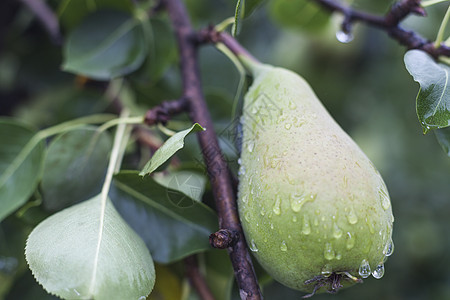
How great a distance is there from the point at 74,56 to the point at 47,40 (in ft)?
1.01

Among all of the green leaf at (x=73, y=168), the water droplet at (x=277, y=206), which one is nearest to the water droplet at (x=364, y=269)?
the water droplet at (x=277, y=206)

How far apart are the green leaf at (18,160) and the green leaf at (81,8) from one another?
289 millimetres

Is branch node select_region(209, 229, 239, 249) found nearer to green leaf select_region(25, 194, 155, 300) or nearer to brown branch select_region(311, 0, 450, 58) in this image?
green leaf select_region(25, 194, 155, 300)

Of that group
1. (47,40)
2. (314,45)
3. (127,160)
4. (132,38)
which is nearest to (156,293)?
(127,160)

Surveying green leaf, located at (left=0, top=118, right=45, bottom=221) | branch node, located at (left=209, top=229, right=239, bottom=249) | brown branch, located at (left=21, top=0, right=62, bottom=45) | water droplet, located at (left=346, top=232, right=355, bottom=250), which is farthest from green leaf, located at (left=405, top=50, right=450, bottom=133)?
brown branch, located at (left=21, top=0, right=62, bottom=45)

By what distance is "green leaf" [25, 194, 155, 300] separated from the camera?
0.51 meters

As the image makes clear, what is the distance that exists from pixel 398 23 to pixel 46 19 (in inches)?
30.6

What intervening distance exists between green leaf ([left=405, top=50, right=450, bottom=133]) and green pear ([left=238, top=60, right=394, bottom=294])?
0.31 feet

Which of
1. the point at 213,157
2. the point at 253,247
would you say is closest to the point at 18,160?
the point at 213,157

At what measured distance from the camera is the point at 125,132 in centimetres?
85

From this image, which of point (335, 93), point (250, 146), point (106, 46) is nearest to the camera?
point (250, 146)

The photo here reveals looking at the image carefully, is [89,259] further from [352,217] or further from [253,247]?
[352,217]

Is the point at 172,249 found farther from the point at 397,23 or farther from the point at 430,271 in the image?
the point at 430,271

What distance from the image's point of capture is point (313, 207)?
519mm
